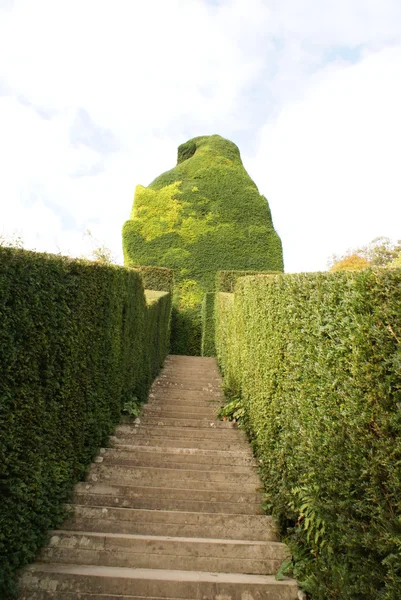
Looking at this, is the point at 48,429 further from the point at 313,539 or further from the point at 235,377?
the point at 235,377

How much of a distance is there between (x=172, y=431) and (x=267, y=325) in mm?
3526

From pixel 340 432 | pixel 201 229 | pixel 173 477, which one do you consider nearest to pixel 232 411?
pixel 173 477

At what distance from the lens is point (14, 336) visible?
4.57 meters

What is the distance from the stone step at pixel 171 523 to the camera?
5832 millimetres

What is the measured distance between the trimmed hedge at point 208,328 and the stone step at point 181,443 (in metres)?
15.1

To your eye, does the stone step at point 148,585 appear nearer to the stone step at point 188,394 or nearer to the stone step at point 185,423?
the stone step at point 185,423

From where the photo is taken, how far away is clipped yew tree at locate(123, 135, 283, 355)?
94.6 feet

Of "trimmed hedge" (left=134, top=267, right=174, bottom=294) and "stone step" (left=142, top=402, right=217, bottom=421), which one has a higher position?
"trimmed hedge" (left=134, top=267, right=174, bottom=294)

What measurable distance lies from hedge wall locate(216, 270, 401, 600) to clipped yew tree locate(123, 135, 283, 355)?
2158 cm

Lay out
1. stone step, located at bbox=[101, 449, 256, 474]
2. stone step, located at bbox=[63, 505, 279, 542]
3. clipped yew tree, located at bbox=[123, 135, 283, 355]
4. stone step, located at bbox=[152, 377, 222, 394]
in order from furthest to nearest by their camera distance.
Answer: clipped yew tree, located at bbox=[123, 135, 283, 355] → stone step, located at bbox=[152, 377, 222, 394] → stone step, located at bbox=[101, 449, 256, 474] → stone step, located at bbox=[63, 505, 279, 542]

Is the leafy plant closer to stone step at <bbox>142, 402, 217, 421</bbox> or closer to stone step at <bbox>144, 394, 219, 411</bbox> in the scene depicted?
stone step at <bbox>142, 402, 217, 421</bbox>

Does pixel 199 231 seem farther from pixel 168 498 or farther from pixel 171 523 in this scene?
pixel 171 523

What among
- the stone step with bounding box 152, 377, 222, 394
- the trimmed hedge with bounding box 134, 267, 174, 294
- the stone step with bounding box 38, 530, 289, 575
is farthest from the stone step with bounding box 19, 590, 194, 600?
the trimmed hedge with bounding box 134, 267, 174, 294

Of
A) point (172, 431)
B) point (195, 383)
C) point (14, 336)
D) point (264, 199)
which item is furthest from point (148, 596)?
point (264, 199)
